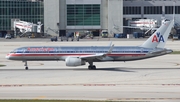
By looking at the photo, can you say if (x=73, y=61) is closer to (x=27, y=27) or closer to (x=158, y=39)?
(x=158, y=39)

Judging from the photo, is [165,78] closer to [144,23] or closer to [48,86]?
[48,86]

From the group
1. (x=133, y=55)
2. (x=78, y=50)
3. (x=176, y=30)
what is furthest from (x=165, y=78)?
(x=176, y=30)

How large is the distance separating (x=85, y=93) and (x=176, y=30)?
110 m

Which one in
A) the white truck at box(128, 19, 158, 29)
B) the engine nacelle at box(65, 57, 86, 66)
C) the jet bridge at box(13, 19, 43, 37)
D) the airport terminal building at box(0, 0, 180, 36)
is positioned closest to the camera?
A: the engine nacelle at box(65, 57, 86, 66)

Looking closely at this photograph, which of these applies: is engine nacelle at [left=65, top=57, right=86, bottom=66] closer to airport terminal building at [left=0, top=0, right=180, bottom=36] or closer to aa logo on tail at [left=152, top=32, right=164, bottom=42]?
aa logo on tail at [left=152, top=32, right=164, bottom=42]

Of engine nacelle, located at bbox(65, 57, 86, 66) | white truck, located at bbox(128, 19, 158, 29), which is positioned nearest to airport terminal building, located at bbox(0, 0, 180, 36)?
white truck, located at bbox(128, 19, 158, 29)

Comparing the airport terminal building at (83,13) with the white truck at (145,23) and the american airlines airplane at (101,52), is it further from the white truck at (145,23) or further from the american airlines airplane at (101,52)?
the american airlines airplane at (101,52)

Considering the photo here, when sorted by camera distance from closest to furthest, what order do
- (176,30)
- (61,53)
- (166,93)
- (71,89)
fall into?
(166,93) → (71,89) → (61,53) → (176,30)

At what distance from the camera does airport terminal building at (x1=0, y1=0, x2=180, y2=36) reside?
143625 millimetres

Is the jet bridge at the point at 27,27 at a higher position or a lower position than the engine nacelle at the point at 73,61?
higher

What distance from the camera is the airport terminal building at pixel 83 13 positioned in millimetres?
143625

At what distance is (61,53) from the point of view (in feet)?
182

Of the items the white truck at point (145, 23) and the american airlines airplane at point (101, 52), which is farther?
the white truck at point (145, 23)

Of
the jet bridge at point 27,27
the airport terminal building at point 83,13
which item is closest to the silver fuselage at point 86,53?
the jet bridge at point 27,27
